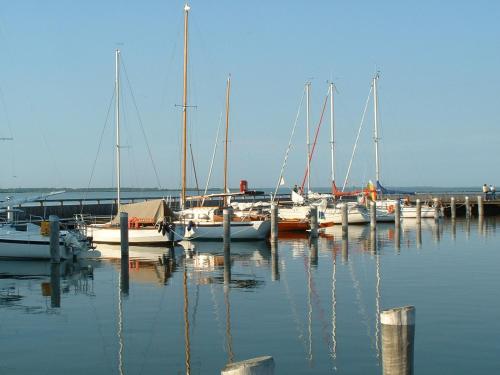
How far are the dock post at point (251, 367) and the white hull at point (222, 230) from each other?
112ft

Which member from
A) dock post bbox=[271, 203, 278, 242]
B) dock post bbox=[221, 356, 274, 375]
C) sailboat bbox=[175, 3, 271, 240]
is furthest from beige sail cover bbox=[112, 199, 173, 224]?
dock post bbox=[221, 356, 274, 375]

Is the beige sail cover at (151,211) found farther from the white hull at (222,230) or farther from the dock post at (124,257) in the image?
the dock post at (124,257)

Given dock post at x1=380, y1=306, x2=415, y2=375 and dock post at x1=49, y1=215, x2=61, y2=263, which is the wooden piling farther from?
dock post at x1=380, y1=306, x2=415, y2=375

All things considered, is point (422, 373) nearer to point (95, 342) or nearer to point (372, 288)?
point (95, 342)

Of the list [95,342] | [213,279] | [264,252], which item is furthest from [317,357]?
[264,252]

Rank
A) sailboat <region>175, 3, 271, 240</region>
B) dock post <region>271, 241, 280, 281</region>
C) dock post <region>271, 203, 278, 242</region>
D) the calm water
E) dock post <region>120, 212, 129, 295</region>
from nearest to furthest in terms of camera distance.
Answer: the calm water → dock post <region>120, 212, 129, 295</region> → dock post <region>271, 241, 280, 281</region> → dock post <region>271, 203, 278, 242</region> → sailboat <region>175, 3, 271, 240</region>

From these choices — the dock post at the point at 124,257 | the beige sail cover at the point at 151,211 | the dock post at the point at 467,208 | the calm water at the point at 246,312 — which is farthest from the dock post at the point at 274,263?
the dock post at the point at 467,208

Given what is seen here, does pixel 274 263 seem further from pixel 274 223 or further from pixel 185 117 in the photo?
pixel 185 117

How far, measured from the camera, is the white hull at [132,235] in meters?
37.5

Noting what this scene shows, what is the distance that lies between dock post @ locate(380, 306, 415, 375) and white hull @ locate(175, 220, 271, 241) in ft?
105

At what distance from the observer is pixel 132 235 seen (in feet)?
124

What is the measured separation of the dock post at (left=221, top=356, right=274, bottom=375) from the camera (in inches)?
287

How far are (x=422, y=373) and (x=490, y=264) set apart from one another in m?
18.8

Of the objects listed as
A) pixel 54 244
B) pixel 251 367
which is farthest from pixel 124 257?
pixel 251 367
